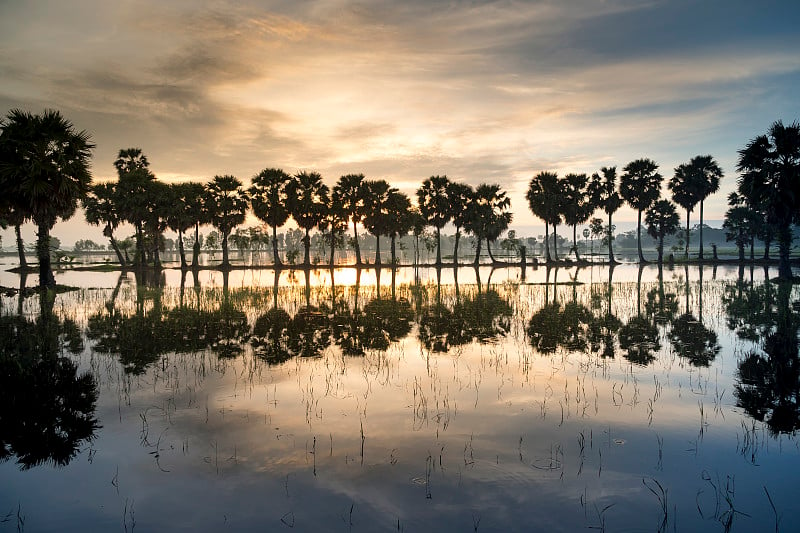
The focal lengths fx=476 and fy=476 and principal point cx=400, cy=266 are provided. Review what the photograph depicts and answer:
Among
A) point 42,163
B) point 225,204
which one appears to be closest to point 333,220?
point 225,204

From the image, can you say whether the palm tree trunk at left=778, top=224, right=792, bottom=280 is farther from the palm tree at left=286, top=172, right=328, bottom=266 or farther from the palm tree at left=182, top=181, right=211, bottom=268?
the palm tree at left=182, top=181, right=211, bottom=268

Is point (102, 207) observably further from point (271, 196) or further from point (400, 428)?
point (400, 428)

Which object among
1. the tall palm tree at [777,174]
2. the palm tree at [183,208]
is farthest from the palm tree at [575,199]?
the palm tree at [183,208]

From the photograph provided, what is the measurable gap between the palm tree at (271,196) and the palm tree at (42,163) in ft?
164

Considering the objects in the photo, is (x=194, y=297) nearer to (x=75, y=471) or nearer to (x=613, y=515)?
(x=75, y=471)

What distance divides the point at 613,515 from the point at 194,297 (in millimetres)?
32224

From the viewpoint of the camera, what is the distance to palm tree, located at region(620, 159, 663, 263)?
8738 cm

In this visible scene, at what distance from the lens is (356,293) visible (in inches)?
1457

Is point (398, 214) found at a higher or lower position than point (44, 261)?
higher

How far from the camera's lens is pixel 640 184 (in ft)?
290

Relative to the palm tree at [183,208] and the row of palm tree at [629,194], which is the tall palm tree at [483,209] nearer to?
the row of palm tree at [629,194]

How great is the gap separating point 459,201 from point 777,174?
52.7 m

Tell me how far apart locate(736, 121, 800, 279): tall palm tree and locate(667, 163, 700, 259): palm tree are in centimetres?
4251

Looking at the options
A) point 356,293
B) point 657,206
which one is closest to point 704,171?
point 657,206
